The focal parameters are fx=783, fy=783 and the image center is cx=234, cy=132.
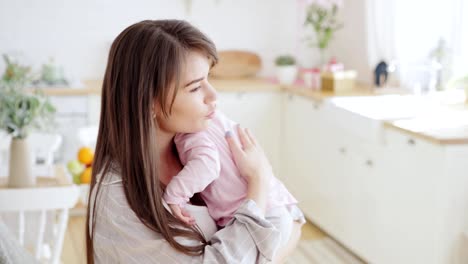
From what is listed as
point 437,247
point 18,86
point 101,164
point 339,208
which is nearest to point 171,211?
point 101,164

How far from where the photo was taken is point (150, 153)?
1534 mm

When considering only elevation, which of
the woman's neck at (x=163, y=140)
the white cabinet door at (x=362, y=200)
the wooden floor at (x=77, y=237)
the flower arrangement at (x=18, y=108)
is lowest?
the wooden floor at (x=77, y=237)

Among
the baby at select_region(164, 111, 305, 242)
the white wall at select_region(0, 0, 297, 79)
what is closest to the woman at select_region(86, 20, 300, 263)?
the baby at select_region(164, 111, 305, 242)

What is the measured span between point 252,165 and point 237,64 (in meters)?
4.15

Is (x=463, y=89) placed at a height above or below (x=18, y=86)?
below

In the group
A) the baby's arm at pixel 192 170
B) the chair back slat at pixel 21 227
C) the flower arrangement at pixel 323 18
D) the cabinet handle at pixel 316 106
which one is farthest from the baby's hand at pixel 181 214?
the flower arrangement at pixel 323 18

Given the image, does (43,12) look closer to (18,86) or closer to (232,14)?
(232,14)

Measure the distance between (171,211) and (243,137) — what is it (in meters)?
0.30

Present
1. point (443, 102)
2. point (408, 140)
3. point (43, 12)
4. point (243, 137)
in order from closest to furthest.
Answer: point (243, 137) → point (408, 140) → point (443, 102) → point (43, 12)

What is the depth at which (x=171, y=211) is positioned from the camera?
1599mm

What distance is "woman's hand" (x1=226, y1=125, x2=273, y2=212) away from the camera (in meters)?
1.66

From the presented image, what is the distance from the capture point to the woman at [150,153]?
59.3 inches

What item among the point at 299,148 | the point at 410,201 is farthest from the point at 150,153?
the point at 299,148

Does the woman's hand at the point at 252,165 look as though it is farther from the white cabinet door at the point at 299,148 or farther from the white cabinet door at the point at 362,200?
the white cabinet door at the point at 299,148
